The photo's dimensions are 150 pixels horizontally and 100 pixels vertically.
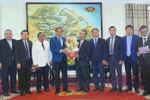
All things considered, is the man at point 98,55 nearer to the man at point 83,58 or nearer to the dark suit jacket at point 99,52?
the dark suit jacket at point 99,52

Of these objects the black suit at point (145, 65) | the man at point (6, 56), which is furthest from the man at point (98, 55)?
the man at point (6, 56)

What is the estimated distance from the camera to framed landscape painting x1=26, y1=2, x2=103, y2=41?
745 centimetres

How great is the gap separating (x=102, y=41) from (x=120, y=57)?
527 mm

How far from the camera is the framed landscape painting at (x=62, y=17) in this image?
293 inches

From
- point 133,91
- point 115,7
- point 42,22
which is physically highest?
point 115,7

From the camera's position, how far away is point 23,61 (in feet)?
14.9

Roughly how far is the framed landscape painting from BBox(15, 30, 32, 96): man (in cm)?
282

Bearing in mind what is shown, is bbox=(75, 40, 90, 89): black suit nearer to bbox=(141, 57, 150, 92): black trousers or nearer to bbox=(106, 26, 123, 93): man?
bbox=(106, 26, 123, 93): man

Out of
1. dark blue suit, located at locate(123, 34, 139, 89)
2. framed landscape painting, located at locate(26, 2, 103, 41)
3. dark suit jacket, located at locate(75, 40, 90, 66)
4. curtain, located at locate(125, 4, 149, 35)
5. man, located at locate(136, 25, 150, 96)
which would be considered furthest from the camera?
curtain, located at locate(125, 4, 149, 35)

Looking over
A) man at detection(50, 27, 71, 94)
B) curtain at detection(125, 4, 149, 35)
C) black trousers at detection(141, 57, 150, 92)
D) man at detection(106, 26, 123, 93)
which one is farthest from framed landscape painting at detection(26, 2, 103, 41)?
black trousers at detection(141, 57, 150, 92)

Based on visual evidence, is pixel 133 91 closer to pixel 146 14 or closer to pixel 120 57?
→ pixel 120 57

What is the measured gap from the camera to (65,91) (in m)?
4.77

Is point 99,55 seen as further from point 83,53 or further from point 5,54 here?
point 5,54

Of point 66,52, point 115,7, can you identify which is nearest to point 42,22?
point 115,7
